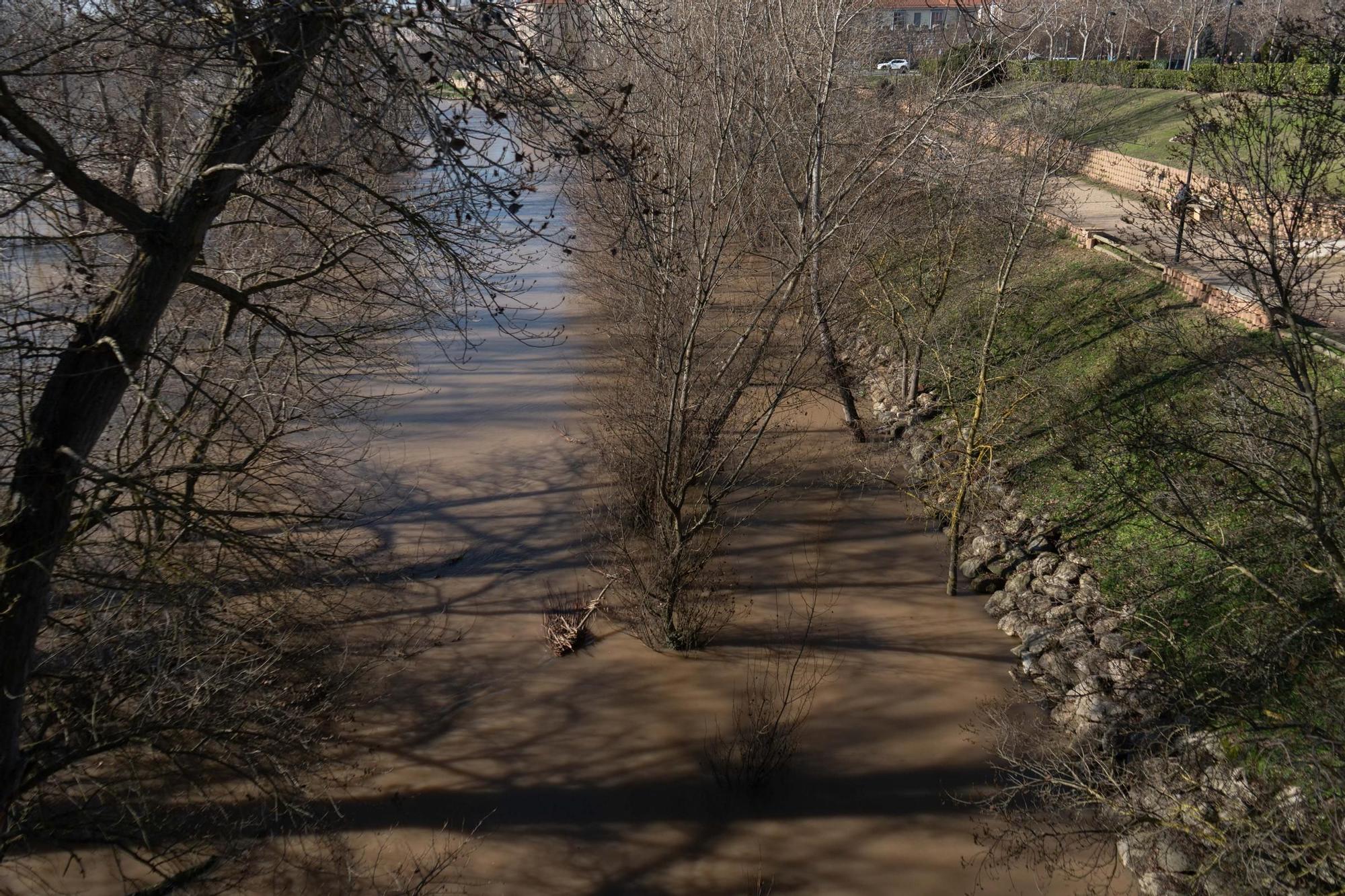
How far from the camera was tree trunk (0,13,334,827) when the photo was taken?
5.31 m

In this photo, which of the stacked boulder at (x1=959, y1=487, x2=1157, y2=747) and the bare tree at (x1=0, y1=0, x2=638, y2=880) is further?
the stacked boulder at (x1=959, y1=487, x2=1157, y2=747)

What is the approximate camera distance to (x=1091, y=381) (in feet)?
53.7

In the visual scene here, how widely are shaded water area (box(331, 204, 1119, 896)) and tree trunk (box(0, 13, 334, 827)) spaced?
14.8 ft

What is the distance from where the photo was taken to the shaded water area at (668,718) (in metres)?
9.00

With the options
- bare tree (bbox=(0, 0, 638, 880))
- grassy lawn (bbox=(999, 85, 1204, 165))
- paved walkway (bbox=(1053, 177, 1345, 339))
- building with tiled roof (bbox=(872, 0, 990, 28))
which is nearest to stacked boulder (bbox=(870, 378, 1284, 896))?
paved walkway (bbox=(1053, 177, 1345, 339))

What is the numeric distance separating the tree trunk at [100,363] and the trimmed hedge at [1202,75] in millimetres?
6731

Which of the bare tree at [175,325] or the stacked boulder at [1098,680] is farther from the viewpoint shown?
the stacked boulder at [1098,680]

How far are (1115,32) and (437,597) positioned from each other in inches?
1291

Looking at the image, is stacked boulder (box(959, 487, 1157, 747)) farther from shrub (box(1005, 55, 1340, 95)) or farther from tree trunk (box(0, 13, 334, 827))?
tree trunk (box(0, 13, 334, 827))

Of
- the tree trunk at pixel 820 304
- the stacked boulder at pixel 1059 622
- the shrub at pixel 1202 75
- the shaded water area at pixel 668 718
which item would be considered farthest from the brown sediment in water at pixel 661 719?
the shrub at pixel 1202 75

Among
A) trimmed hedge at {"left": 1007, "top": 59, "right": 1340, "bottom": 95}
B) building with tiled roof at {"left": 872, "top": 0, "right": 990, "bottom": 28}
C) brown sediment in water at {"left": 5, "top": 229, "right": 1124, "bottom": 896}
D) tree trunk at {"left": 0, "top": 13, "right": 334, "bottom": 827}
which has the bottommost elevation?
brown sediment in water at {"left": 5, "top": 229, "right": 1124, "bottom": 896}

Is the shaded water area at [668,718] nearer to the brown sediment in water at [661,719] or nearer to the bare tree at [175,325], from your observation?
the brown sediment in water at [661,719]

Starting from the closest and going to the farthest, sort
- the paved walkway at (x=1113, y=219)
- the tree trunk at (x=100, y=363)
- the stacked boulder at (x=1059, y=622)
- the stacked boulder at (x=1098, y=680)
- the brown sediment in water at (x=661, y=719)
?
the tree trunk at (x=100, y=363), the stacked boulder at (x=1098, y=680), the brown sediment in water at (x=661, y=719), the stacked boulder at (x=1059, y=622), the paved walkway at (x=1113, y=219)

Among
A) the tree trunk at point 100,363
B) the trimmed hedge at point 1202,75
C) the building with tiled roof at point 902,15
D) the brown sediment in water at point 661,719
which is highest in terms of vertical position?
the building with tiled roof at point 902,15
